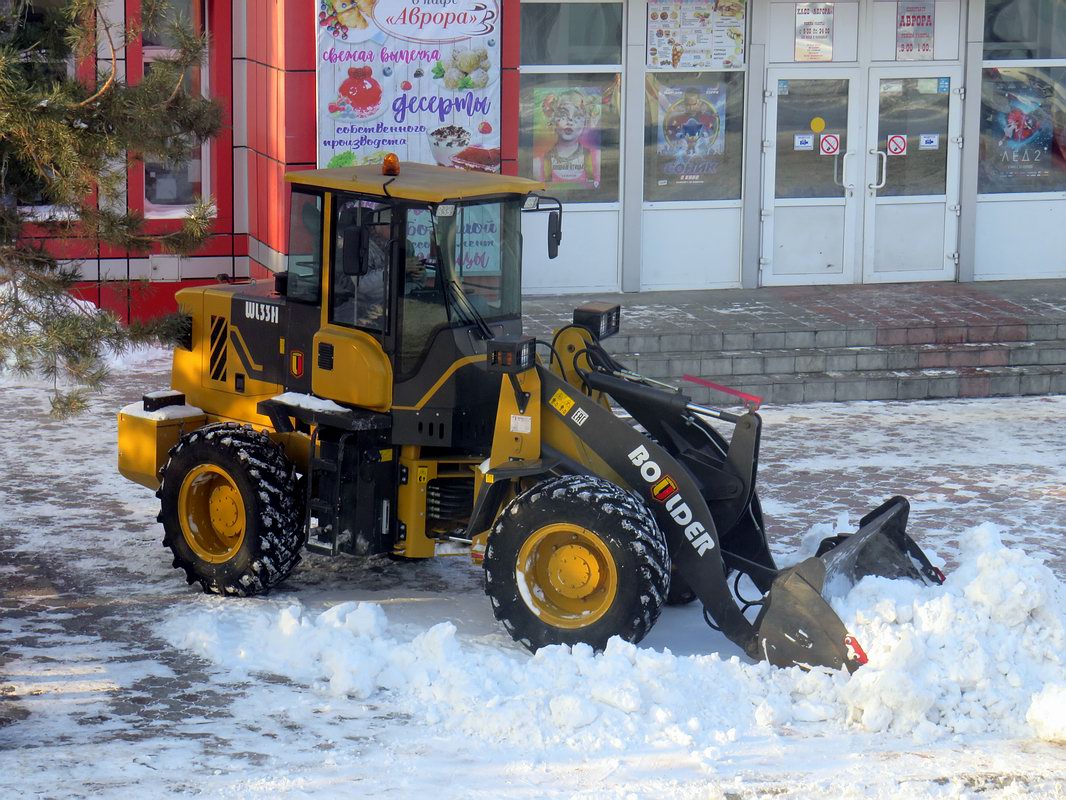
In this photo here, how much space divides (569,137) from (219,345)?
7159 mm

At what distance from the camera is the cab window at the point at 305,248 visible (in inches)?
311

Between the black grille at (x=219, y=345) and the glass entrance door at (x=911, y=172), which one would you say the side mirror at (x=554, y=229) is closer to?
the black grille at (x=219, y=345)

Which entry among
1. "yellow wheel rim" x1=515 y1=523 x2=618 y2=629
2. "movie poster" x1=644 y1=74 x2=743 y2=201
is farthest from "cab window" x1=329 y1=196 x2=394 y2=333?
"movie poster" x1=644 y1=74 x2=743 y2=201

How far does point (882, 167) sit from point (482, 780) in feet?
35.9

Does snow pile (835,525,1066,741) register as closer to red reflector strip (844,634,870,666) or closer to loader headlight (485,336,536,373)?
red reflector strip (844,634,870,666)

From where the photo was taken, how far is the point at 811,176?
51.2 ft

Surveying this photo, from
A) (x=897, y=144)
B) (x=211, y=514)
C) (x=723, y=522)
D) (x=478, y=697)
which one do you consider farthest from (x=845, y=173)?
(x=478, y=697)

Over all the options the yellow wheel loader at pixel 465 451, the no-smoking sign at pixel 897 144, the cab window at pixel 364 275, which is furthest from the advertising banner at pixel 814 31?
the cab window at pixel 364 275

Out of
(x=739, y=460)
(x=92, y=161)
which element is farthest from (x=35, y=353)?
(x=739, y=460)

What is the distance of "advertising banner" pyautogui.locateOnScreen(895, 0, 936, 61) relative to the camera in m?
15.5

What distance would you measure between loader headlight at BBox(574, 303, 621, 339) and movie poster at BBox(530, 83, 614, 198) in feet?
22.8

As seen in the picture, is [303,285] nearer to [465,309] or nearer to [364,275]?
[364,275]

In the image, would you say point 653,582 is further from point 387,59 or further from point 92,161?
point 387,59

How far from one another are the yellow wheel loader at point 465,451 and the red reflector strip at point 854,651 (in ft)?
0.82
